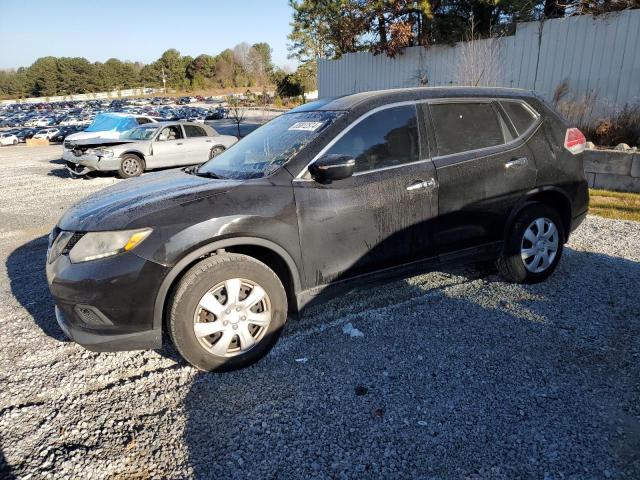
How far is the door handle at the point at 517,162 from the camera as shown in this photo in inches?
151

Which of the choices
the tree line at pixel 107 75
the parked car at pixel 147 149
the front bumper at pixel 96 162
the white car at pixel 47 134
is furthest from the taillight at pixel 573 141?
the tree line at pixel 107 75

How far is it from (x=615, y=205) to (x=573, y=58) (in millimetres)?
6147

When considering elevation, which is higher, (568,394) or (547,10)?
(547,10)

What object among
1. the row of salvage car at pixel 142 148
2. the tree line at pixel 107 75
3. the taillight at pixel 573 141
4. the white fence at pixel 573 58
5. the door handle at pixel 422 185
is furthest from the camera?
the tree line at pixel 107 75

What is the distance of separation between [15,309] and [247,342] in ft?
8.63

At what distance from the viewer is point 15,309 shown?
4156 millimetres

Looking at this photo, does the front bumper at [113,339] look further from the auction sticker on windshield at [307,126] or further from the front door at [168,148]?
the front door at [168,148]

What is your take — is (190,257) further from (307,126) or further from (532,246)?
(532,246)

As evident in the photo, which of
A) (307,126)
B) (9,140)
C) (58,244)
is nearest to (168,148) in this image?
(307,126)

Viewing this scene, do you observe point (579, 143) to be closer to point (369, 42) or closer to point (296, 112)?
point (296, 112)

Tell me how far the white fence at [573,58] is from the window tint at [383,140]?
9.04 meters

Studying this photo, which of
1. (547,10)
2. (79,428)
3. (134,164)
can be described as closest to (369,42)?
(547,10)

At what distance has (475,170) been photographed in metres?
3.68

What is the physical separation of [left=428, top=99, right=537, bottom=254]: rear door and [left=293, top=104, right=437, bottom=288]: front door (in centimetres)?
16
